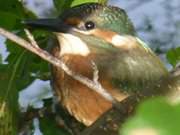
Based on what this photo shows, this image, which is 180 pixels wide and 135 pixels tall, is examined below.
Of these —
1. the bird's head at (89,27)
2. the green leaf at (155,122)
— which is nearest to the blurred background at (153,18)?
the bird's head at (89,27)

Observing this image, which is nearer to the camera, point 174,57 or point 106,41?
point 174,57

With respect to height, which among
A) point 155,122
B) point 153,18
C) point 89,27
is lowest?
point 153,18

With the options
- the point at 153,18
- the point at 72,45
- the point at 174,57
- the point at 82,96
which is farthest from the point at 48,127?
the point at 153,18

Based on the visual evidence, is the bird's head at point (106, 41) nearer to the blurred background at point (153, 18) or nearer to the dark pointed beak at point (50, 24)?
the dark pointed beak at point (50, 24)

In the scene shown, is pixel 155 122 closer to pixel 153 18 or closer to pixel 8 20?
pixel 8 20

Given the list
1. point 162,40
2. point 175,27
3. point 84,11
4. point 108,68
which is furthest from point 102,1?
point 175,27

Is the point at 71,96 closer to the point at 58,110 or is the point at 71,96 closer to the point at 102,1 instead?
the point at 58,110

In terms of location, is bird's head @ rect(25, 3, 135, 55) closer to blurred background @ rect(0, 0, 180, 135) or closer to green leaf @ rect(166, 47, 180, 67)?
green leaf @ rect(166, 47, 180, 67)

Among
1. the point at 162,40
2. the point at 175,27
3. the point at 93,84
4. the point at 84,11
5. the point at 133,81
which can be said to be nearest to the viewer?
the point at 93,84
